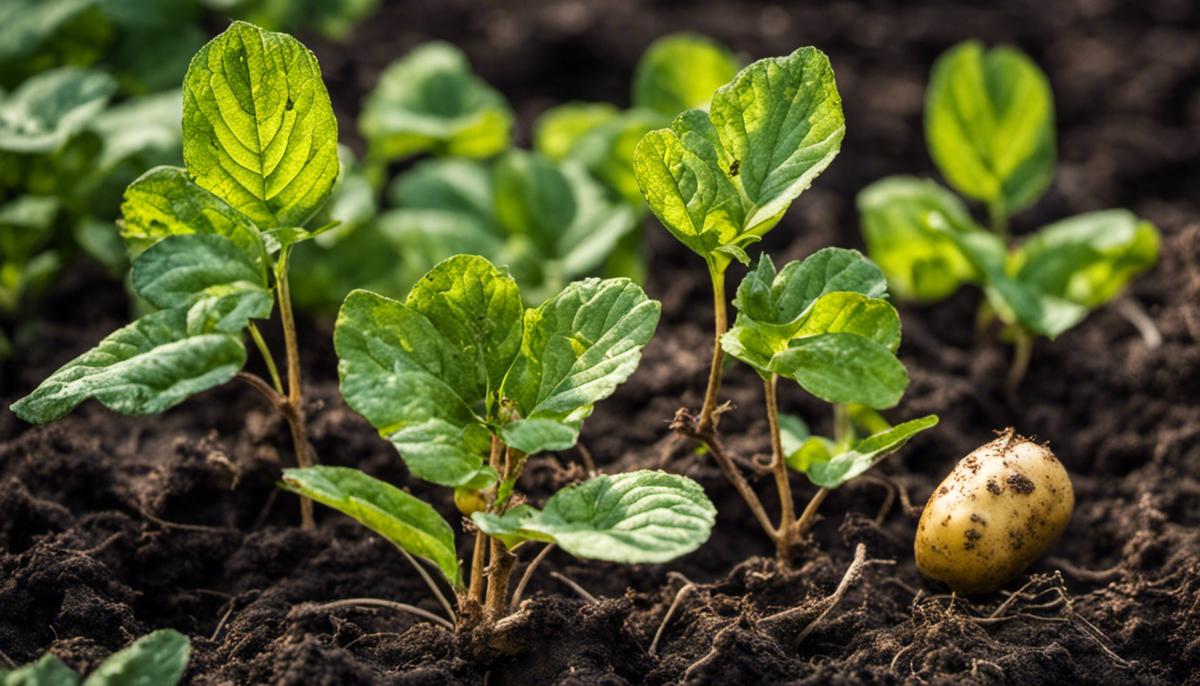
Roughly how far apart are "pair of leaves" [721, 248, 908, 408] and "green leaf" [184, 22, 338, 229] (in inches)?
22.3

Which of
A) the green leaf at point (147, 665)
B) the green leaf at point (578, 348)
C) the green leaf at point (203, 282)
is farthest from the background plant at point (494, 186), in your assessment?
the green leaf at point (147, 665)

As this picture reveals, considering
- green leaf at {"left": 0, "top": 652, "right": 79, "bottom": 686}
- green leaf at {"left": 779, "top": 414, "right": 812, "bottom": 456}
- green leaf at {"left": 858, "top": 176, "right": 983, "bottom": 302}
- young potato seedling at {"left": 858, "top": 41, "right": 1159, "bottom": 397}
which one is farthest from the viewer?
green leaf at {"left": 858, "top": 176, "right": 983, "bottom": 302}

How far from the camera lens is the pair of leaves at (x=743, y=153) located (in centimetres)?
164

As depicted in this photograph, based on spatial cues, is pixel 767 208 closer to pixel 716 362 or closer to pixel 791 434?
pixel 716 362

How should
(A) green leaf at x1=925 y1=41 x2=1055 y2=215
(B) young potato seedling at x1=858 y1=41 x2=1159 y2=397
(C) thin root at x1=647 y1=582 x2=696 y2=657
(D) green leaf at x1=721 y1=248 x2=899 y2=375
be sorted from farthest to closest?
1. (A) green leaf at x1=925 y1=41 x2=1055 y2=215
2. (B) young potato seedling at x1=858 y1=41 x2=1159 y2=397
3. (C) thin root at x1=647 y1=582 x2=696 y2=657
4. (D) green leaf at x1=721 y1=248 x2=899 y2=375

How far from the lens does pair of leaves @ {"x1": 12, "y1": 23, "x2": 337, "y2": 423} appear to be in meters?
1.51

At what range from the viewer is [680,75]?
268 cm

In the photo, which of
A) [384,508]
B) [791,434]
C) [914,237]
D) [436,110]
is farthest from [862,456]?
[436,110]

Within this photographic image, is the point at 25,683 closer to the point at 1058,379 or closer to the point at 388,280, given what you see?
the point at 388,280

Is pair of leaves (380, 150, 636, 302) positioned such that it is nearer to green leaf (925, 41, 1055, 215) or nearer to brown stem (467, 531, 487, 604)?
green leaf (925, 41, 1055, 215)

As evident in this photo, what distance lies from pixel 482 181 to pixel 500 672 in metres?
1.31

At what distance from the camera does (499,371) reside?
162 centimetres

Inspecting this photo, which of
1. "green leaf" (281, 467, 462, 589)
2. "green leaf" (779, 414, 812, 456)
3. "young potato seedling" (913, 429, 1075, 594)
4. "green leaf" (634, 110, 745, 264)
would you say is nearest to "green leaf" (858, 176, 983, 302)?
"green leaf" (779, 414, 812, 456)

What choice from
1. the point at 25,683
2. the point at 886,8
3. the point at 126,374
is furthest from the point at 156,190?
the point at 886,8
